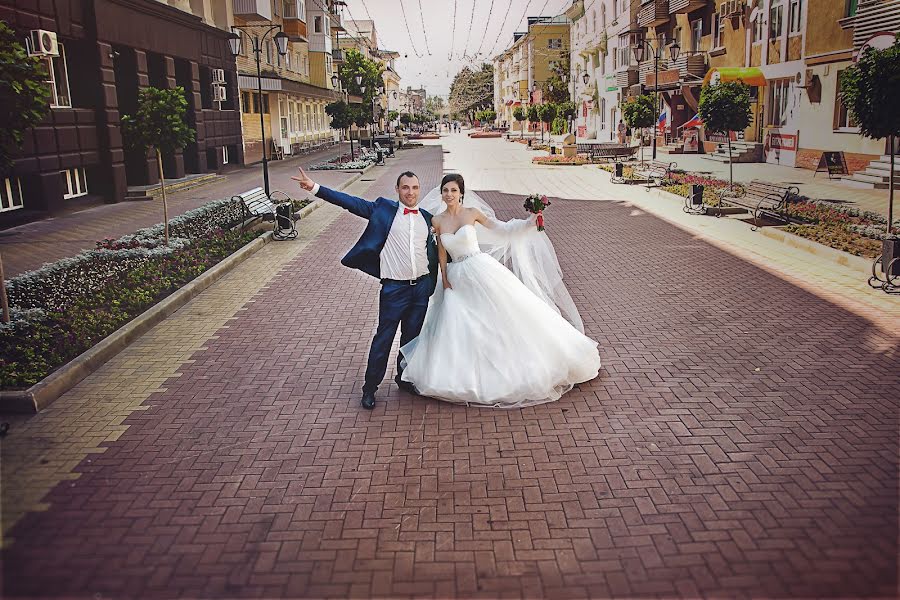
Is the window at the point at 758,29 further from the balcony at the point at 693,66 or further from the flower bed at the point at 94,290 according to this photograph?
the flower bed at the point at 94,290

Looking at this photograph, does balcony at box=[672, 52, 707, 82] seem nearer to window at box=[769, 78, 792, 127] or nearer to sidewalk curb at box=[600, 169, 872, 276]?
window at box=[769, 78, 792, 127]

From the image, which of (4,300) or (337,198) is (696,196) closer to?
(337,198)

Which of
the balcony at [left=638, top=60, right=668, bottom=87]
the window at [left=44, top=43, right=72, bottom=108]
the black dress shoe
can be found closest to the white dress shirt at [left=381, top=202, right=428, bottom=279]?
the black dress shoe

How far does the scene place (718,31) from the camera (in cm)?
3450

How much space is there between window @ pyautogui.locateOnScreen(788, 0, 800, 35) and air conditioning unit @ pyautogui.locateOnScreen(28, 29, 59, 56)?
2396 centimetres

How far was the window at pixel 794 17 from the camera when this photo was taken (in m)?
26.3

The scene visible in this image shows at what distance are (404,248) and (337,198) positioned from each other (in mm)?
686

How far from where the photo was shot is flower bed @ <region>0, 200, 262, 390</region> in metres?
7.25

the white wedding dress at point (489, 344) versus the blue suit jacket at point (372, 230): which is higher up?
the blue suit jacket at point (372, 230)

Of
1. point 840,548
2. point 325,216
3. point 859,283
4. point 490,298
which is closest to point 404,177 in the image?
point 490,298

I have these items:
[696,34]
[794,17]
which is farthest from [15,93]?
[696,34]

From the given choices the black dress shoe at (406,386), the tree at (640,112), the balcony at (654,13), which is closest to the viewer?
the black dress shoe at (406,386)

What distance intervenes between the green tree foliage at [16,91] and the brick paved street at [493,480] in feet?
9.60

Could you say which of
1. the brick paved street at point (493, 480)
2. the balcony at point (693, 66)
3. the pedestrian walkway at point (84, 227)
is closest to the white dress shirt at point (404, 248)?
the brick paved street at point (493, 480)
